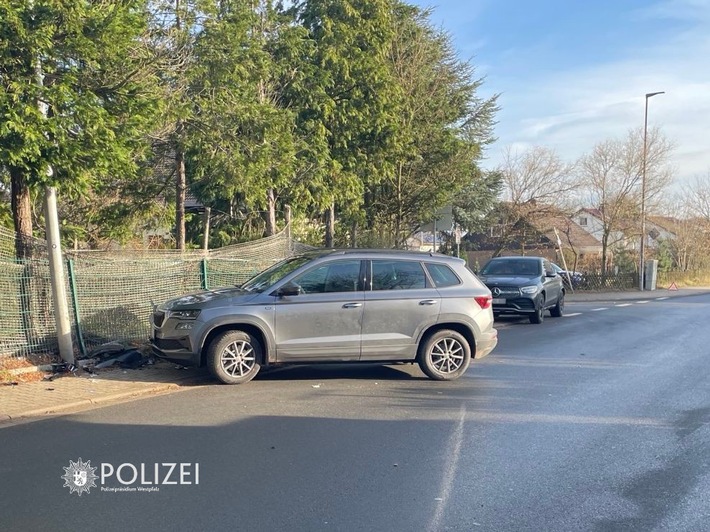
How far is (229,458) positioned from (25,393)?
362cm

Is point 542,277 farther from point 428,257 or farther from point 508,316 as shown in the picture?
point 428,257

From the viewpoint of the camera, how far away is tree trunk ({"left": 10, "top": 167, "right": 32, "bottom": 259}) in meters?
9.34

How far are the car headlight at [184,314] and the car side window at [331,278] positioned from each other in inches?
53.3

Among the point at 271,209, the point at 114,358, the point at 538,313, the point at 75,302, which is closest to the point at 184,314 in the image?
the point at 114,358

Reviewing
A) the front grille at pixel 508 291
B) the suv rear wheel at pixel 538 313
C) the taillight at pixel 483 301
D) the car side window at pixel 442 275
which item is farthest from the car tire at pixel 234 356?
the suv rear wheel at pixel 538 313

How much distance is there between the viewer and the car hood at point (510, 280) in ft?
53.5

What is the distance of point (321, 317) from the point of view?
8.42 metres

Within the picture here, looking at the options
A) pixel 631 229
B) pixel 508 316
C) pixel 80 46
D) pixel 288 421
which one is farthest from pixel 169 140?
pixel 631 229

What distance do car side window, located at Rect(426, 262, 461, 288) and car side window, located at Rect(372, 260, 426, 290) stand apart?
151 mm

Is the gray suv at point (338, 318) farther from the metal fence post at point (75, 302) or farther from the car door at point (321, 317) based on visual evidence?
the metal fence post at point (75, 302)

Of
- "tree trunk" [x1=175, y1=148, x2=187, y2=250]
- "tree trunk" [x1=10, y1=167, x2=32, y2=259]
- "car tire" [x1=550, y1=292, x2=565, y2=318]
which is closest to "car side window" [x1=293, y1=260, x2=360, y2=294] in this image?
"tree trunk" [x1=10, y1=167, x2=32, y2=259]

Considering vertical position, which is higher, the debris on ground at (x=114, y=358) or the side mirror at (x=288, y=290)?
the side mirror at (x=288, y=290)

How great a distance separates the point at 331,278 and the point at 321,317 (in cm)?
58

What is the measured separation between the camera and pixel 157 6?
11.5 meters
